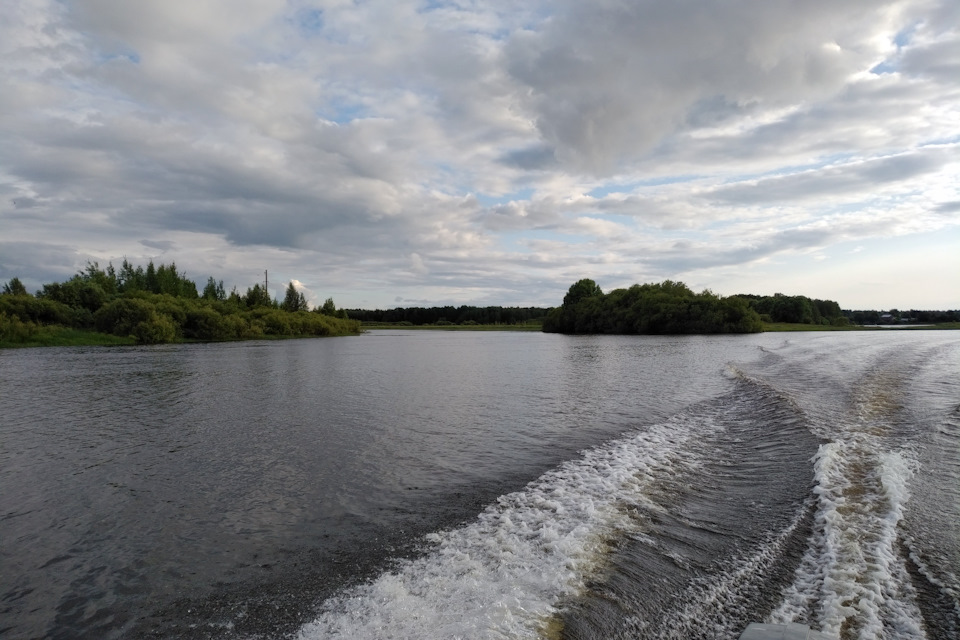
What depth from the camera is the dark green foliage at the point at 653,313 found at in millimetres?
94188

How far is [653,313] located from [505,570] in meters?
103

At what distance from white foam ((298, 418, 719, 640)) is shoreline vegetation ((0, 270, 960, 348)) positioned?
64.7 meters

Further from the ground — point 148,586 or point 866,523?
point 866,523

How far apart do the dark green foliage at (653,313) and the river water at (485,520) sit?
3198 inches

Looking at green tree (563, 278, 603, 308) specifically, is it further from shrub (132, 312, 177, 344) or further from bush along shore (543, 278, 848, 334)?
shrub (132, 312, 177, 344)

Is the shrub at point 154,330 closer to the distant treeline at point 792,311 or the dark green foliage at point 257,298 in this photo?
the dark green foliage at point 257,298

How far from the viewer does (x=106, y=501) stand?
928cm

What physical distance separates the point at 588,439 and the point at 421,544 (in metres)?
7.33

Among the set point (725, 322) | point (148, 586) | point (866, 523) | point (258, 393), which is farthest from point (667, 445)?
point (725, 322)

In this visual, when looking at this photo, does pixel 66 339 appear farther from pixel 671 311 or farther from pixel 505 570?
pixel 671 311

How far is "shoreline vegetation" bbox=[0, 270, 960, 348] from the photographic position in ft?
209

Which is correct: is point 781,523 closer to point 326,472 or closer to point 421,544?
point 421,544

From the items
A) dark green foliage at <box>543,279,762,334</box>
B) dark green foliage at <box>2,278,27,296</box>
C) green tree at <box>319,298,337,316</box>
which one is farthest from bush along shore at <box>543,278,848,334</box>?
dark green foliage at <box>2,278,27,296</box>

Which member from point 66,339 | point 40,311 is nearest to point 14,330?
point 66,339
